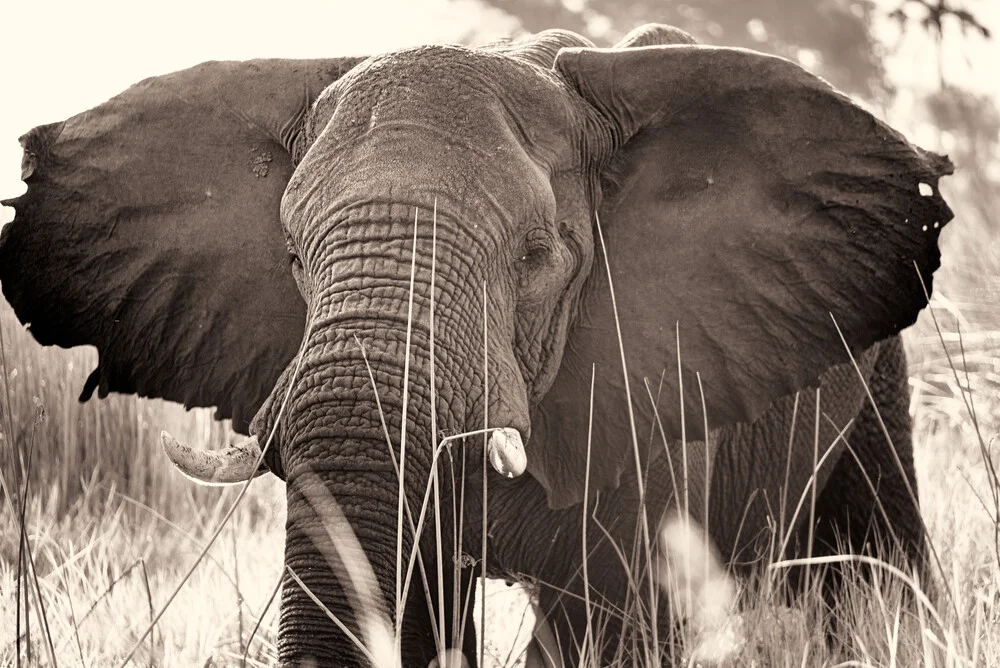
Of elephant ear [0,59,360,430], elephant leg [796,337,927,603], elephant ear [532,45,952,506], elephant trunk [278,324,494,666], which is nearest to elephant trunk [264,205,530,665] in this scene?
elephant trunk [278,324,494,666]

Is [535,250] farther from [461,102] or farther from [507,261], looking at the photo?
[461,102]

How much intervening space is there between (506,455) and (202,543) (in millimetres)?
2042

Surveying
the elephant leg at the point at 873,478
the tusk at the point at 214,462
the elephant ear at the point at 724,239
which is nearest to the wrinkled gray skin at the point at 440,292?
the elephant ear at the point at 724,239

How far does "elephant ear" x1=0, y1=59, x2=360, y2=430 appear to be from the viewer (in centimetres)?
333

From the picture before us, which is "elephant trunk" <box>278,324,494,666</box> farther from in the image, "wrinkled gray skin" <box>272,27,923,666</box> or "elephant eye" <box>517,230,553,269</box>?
"elephant eye" <box>517,230,553,269</box>

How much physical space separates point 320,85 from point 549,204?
686mm

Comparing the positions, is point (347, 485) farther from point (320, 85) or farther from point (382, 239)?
point (320, 85)

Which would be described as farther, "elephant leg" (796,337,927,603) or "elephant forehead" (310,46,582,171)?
"elephant leg" (796,337,927,603)

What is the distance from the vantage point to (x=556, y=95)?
10.2 ft

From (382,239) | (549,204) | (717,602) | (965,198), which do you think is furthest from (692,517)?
(965,198)

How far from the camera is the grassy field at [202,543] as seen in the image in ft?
9.80

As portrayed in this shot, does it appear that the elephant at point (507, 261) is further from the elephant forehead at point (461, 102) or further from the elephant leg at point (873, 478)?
the elephant leg at point (873, 478)

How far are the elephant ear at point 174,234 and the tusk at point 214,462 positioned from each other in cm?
72

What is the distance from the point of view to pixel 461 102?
286 cm
